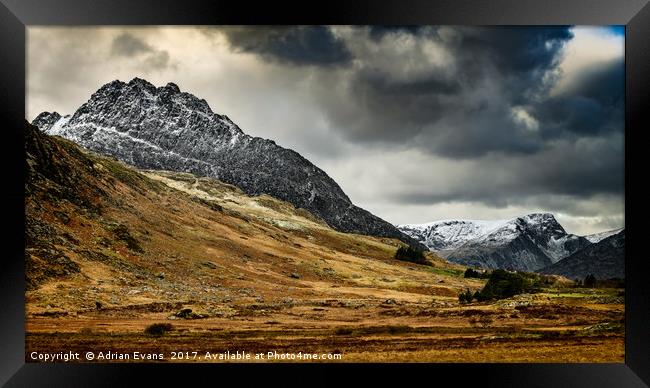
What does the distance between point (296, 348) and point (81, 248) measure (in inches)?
1197

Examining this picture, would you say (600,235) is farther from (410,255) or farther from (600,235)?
(410,255)

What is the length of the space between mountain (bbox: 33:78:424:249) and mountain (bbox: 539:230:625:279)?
34.4 m

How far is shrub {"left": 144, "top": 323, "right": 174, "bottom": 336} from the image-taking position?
37.5 meters

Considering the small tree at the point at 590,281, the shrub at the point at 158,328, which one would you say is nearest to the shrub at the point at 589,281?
the small tree at the point at 590,281

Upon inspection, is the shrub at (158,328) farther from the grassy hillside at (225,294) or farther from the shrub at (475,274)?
the shrub at (475,274)

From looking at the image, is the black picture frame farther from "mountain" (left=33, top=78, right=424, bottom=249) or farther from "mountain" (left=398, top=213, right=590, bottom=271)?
"mountain" (left=33, top=78, right=424, bottom=249)

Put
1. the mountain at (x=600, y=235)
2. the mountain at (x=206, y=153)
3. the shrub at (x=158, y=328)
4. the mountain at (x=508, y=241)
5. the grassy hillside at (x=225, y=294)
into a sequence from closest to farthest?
the grassy hillside at (x=225, y=294), the shrub at (x=158, y=328), the mountain at (x=600, y=235), the mountain at (x=508, y=241), the mountain at (x=206, y=153)

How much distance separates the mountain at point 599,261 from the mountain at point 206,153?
34.4m
